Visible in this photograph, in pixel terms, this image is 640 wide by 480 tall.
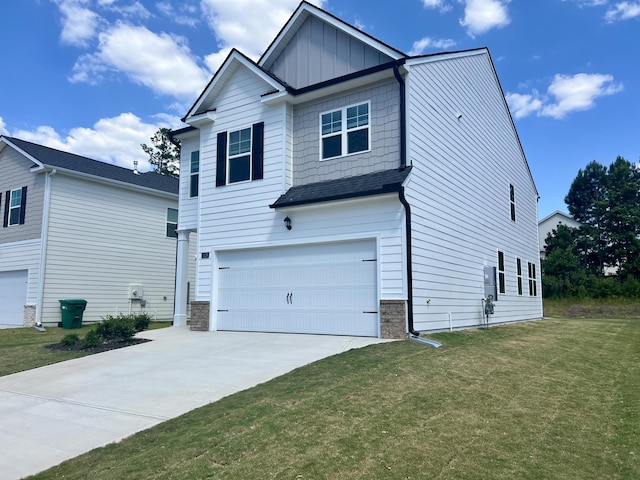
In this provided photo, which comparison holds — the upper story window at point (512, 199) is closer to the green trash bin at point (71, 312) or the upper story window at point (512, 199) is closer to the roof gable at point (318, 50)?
the roof gable at point (318, 50)

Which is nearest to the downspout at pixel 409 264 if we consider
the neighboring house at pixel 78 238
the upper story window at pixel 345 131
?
the upper story window at pixel 345 131

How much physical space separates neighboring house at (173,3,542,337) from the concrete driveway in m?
1.25

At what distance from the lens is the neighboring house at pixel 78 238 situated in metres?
17.7

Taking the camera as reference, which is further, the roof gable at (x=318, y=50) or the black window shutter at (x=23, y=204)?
the black window shutter at (x=23, y=204)

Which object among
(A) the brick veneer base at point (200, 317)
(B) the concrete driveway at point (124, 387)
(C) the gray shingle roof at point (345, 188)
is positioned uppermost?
(C) the gray shingle roof at point (345, 188)

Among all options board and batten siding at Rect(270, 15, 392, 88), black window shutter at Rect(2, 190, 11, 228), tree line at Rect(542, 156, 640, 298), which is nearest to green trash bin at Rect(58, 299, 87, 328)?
black window shutter at Rect(2, 190, 11, 228)

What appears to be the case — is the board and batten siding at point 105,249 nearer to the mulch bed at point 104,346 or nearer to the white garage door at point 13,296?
the white garage door at point 13,296

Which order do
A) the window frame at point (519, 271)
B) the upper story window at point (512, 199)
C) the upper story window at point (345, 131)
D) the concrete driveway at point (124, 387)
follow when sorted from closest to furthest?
the concrete driveway at point (124, 387)
the upper story window at point (345, 131)
the window frame at point (519, 271)
the upper story window at point (512, 199)

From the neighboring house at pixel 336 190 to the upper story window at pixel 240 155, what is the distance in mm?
37

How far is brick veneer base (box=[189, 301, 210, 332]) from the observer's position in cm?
1268

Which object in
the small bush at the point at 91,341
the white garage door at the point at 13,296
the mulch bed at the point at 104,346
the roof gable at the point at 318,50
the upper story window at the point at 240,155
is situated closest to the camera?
the mulch bed at the point at 104,346

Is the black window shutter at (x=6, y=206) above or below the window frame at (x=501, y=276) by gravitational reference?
above

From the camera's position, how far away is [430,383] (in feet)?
20.5

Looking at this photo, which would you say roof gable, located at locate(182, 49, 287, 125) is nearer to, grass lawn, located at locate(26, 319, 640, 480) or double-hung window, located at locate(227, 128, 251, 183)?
double-hung window, located at locate(227, 128, 251, 183)
